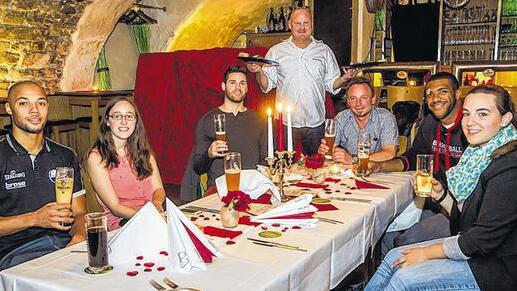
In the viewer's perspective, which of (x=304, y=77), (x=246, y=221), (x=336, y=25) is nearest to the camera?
(x=246, y=221)

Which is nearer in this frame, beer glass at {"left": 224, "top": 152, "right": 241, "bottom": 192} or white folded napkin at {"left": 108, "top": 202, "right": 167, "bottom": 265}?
white folded napkin at {"left": 108, "top": 202, "right": 167, "bottom": 265}

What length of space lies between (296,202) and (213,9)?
5763 millimetres

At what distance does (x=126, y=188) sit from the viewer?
2.40m

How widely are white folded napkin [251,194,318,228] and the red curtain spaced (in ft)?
10.2

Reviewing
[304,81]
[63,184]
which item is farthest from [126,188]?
[304,81]

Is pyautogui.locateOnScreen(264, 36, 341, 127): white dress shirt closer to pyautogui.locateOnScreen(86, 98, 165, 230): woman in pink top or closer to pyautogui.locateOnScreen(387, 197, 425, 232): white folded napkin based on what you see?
pyautogui.locateOnScreen(387, 197, 425, 232): white folded napkin

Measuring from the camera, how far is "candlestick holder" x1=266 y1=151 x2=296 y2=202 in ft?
6.95

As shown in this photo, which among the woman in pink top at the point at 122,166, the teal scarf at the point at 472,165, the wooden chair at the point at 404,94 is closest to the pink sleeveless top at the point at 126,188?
the woman in pink top at the point at 122,166

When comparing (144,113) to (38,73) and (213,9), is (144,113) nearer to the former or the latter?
(38,73)

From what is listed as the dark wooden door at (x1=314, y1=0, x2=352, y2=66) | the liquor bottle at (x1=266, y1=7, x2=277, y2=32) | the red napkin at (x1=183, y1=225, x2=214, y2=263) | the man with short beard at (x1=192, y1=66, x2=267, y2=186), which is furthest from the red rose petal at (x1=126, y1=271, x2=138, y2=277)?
the liquor bottle at (x1=266, y1=7, x2=277, y2=32)

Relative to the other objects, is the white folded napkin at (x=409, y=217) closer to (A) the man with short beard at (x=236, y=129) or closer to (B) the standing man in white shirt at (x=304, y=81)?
(A) the man with short beard at (x=236, y=129)

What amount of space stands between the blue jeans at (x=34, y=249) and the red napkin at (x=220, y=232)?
0.80m

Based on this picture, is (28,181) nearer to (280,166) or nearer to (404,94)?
(280,166)

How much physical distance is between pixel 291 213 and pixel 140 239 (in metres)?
0.61
